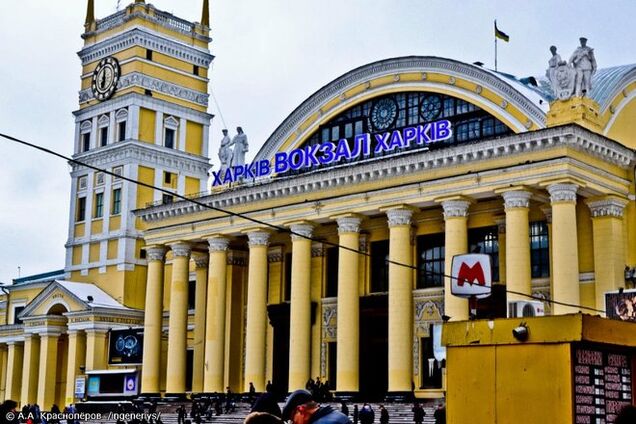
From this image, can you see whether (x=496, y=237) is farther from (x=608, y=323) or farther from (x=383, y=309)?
(x=608, y=323)

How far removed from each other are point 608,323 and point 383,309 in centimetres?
2846

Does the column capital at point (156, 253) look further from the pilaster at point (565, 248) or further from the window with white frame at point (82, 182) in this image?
the pilaster at point (565, 248)

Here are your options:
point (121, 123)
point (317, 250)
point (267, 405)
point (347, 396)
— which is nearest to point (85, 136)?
point (121, 123)

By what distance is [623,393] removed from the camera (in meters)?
16.1

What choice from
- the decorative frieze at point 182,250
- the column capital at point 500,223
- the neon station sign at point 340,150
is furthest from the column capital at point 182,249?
the column capital at point 500,223

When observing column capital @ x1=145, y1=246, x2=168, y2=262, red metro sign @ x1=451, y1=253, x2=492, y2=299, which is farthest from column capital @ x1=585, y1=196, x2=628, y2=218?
column capital @ x1=145, y1=246, x2=168, y2=262

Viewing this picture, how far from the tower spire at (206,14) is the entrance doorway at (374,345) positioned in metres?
27.1

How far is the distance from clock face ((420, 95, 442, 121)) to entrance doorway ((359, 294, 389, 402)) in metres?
7.98

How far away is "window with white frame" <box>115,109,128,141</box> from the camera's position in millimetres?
60469

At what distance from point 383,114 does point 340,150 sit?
121 inches

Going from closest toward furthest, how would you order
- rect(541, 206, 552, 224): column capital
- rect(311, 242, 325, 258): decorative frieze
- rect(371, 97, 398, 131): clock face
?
rect(541, 206, 552, 224): column capital
rect(371, 97, 398, 131): clock face
rect(311, 242, 325, 258): decorative frieze

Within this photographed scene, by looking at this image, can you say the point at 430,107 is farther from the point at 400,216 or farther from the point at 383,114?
the point at 400,216

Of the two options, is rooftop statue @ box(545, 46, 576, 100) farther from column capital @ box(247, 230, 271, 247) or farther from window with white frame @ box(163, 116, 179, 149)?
window with white frame @ box(163, 116, 179, 149)

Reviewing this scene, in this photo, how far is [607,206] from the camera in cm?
3753
